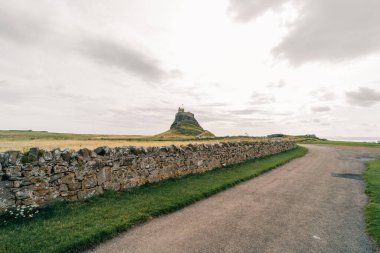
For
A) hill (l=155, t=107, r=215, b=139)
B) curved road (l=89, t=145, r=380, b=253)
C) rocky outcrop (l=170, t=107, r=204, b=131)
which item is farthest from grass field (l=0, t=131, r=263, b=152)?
rocky outcrop (l=170, t=107, r=204, b=131)

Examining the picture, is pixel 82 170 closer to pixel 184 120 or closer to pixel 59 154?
pixel 59 154

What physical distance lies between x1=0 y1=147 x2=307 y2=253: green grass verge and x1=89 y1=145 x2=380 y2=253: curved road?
0.38m

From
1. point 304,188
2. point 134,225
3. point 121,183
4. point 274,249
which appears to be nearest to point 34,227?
point 134,225

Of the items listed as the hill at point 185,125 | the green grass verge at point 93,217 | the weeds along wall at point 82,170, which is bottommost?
the green grass verge at point 93,217

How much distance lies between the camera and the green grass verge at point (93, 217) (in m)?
5.48

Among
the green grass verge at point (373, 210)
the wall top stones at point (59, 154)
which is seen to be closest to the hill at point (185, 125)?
the green grass verge at point (373, 210)

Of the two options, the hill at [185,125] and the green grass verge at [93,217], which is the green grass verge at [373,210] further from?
the hill at [185,125]

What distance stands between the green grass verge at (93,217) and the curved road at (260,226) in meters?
0.38

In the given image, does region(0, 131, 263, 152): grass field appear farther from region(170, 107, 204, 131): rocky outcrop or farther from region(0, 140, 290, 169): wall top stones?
region(170, 107, 204, 131): rocky outcrop

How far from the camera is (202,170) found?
1505 centimetres

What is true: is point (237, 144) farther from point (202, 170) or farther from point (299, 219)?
point (299, 219)

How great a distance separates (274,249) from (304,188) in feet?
23.8

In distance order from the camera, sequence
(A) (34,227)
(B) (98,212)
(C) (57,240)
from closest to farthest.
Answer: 1. (C) (57,240)
2. (A) (34,227)
3. (B) (98,212)

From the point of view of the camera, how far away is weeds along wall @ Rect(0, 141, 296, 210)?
22.9 ft
